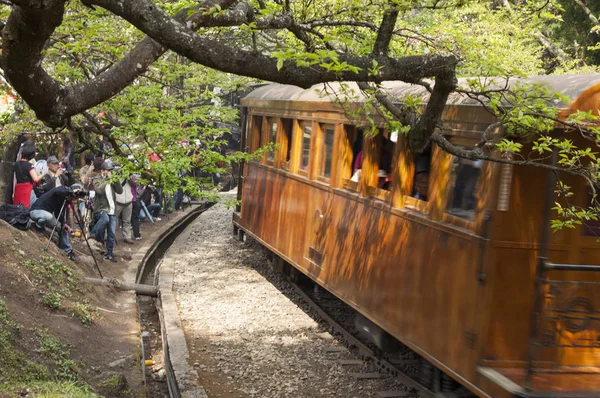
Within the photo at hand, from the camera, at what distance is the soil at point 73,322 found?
7.54 m

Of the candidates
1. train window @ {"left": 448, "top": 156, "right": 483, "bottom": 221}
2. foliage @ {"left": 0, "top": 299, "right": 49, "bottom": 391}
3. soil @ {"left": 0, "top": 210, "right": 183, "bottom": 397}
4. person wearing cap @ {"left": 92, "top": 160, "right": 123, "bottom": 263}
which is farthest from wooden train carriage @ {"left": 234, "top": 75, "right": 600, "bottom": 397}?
person wearing cap @ {"left": 92, "top": 160, "right": 123, "bottom": 263}

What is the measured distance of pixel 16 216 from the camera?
1135 cm

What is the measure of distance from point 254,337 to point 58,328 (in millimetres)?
2431

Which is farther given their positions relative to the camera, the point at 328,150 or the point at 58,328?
the point at 328,150

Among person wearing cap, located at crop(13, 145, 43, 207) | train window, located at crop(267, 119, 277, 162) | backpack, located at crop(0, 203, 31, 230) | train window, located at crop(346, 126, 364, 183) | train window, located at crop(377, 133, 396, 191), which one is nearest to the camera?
train window, located at crop(377, 133, 396, 191)

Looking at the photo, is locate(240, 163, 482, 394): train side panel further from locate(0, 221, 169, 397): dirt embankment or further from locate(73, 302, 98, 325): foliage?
locate(73, 302, 98, 325): foliage

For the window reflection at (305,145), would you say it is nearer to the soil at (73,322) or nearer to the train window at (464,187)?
the soil at (73,322)

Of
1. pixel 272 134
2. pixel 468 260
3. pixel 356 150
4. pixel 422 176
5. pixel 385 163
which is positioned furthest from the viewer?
pixel 272 134

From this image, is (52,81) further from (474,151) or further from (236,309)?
(236,309)

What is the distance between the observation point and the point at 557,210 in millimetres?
5859

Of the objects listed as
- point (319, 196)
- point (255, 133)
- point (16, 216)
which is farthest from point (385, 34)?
point (255, 133)

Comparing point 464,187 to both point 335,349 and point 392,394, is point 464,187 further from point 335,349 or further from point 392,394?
point 335,349

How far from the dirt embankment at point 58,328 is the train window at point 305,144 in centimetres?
325

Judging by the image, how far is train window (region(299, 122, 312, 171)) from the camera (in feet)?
34.7
